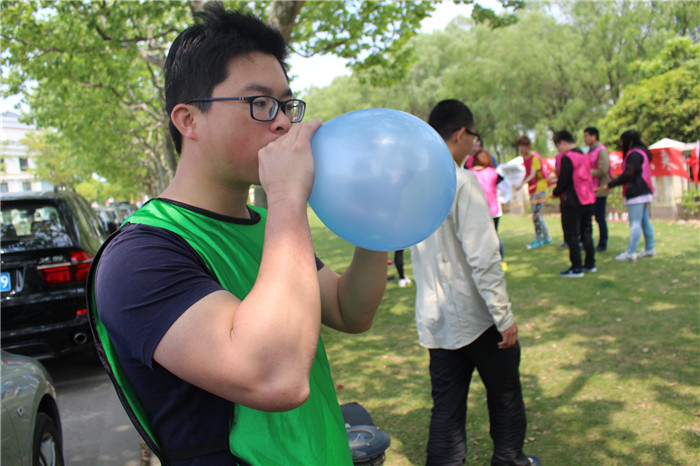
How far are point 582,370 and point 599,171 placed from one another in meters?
5.59

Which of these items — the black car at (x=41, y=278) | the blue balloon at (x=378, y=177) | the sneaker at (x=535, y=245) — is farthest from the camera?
the sneaker at (x=535, y=245)

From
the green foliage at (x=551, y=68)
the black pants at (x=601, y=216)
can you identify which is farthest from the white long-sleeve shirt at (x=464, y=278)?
the green foliage at (x=551, y=68)

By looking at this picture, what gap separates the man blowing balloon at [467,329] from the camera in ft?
10.2

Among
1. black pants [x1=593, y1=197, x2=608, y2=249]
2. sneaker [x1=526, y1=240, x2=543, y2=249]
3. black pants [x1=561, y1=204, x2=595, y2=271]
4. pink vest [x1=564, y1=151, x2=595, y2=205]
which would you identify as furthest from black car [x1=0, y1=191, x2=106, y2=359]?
sneaker [x1=526, y1=240, x2=543, y2=249]

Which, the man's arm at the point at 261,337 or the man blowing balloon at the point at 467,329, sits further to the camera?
the man blowing balloon at the point at 467,329

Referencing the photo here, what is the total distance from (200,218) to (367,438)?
59.5 inches

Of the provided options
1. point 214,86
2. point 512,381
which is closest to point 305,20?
point 512,381

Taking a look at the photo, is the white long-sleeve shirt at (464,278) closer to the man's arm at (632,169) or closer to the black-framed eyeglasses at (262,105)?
the black-framed eyeglasses at (262,105)

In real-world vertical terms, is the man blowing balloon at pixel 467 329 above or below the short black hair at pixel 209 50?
below

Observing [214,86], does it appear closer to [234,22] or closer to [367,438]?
[234,22]

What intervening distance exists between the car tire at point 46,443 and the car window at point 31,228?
110 inches

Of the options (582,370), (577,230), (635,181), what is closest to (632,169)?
(635,181)

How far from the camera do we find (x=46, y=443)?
127 inches

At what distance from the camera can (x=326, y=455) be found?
4.61 feet
